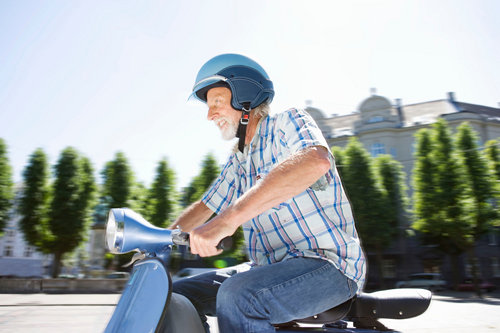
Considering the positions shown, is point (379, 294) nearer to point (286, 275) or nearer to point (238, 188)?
point (286, 275)

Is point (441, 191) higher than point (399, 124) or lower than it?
lower

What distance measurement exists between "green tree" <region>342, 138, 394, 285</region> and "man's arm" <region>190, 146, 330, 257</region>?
74.4ft

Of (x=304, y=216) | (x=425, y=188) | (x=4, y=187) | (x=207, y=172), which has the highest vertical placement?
(x=207, y=172)

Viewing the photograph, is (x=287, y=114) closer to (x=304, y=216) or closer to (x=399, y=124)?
(x=304, y=216)

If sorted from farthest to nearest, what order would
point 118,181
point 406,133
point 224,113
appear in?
1. point 406,133
2. point 118,181
3. point 224,113

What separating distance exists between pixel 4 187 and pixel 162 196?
27.9 feet

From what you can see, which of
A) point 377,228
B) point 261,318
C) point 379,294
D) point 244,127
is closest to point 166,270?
point 261,318

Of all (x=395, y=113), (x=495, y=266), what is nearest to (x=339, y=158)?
(x=395, y=113)

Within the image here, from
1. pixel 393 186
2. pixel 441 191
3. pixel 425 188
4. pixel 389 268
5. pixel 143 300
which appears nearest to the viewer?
pixel 143 300

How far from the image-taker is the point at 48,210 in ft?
69.7

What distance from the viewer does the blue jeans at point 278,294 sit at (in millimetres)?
1209

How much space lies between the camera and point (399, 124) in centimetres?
3266

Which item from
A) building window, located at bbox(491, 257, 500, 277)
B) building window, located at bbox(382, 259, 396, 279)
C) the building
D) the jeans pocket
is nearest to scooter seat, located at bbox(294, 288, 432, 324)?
the jeans pocket

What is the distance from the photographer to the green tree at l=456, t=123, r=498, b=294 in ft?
62.8
